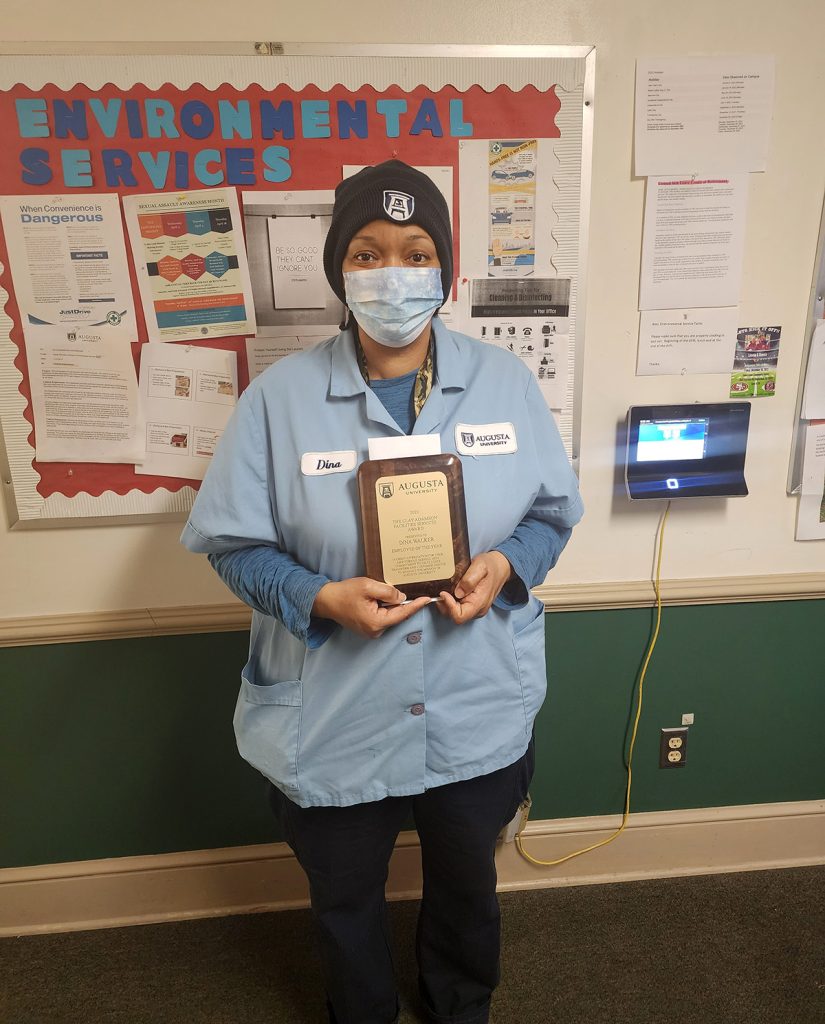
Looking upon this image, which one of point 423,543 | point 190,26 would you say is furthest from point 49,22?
point 423,543

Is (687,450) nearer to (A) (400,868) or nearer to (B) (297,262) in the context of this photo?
(B) (297,262)

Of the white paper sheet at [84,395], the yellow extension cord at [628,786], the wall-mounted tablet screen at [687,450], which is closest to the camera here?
the white paper sheet at [84,395]

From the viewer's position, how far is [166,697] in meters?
1.61

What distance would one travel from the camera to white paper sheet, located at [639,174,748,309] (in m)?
1.40

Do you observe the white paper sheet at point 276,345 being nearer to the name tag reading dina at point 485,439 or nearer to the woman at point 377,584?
the woman at point 377,584

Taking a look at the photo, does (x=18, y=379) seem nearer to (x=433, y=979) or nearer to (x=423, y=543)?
(x=423, y=543)

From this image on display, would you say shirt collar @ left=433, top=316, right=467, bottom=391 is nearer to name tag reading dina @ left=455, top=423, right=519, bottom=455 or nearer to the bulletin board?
name tag reading dina @ left=455, top=423, right=519, bottom=455

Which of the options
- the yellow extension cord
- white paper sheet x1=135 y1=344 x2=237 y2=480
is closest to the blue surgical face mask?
white paper sheet x1=135 y1=344 x2=237 y2=480

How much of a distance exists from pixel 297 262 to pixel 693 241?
0.86 meters

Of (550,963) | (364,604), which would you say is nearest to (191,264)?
(364,604)

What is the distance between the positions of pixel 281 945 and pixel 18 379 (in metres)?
1.48

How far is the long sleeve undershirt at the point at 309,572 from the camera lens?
1000 mm

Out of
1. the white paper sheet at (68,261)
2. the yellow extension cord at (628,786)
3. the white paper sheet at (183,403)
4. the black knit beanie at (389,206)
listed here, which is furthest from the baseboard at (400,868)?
the black knit beanie at (389,206)

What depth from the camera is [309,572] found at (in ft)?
3.43
